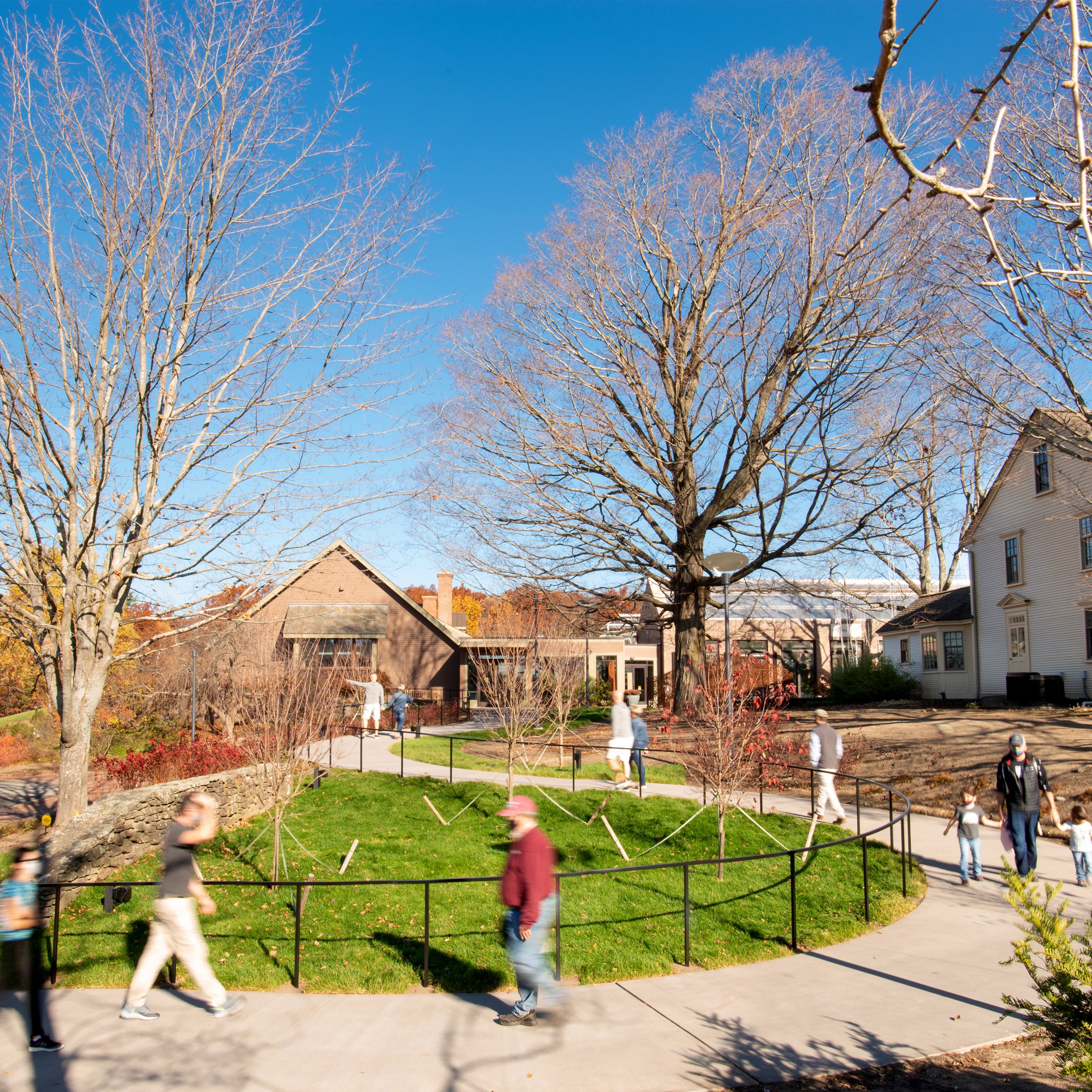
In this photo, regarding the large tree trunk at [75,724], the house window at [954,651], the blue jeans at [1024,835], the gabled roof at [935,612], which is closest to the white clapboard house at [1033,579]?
the house window at [954,651]

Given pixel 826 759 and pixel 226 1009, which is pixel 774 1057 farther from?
pixel 826 759

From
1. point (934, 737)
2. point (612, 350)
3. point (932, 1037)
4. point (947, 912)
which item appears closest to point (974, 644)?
point (934, 737)

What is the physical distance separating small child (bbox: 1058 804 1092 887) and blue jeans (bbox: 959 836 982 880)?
39.8 inches

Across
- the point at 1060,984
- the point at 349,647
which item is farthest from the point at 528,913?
the point at 349,647

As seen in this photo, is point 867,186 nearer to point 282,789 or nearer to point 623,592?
point 623,592

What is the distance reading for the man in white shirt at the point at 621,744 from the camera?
50.0 feet

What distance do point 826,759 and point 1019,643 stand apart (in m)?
20.6

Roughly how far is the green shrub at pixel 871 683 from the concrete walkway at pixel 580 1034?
88.1 ft

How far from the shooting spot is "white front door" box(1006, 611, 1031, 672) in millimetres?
29172

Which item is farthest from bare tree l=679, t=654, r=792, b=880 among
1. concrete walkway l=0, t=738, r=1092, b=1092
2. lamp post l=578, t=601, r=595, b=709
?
lamp post l=578, t=601, r=595, b=709

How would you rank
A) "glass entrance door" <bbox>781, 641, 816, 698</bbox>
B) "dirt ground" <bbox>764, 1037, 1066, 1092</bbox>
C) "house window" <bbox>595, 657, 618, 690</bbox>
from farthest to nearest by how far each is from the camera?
1. "glass entrance door" <bbox>781, 641, 816, 698</bbox>
2. "house window" <bbox>595, 657, 618, 690</bbox>
3. "dirt ground" <bbox>764, 1037, 1066, 1092</bbox>

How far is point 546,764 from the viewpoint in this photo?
65.1ft

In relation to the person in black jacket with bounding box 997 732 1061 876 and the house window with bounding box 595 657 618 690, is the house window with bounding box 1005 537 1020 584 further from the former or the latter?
the person in black jacket with bounding box 997 732 1061 876

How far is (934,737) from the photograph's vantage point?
2039cm
